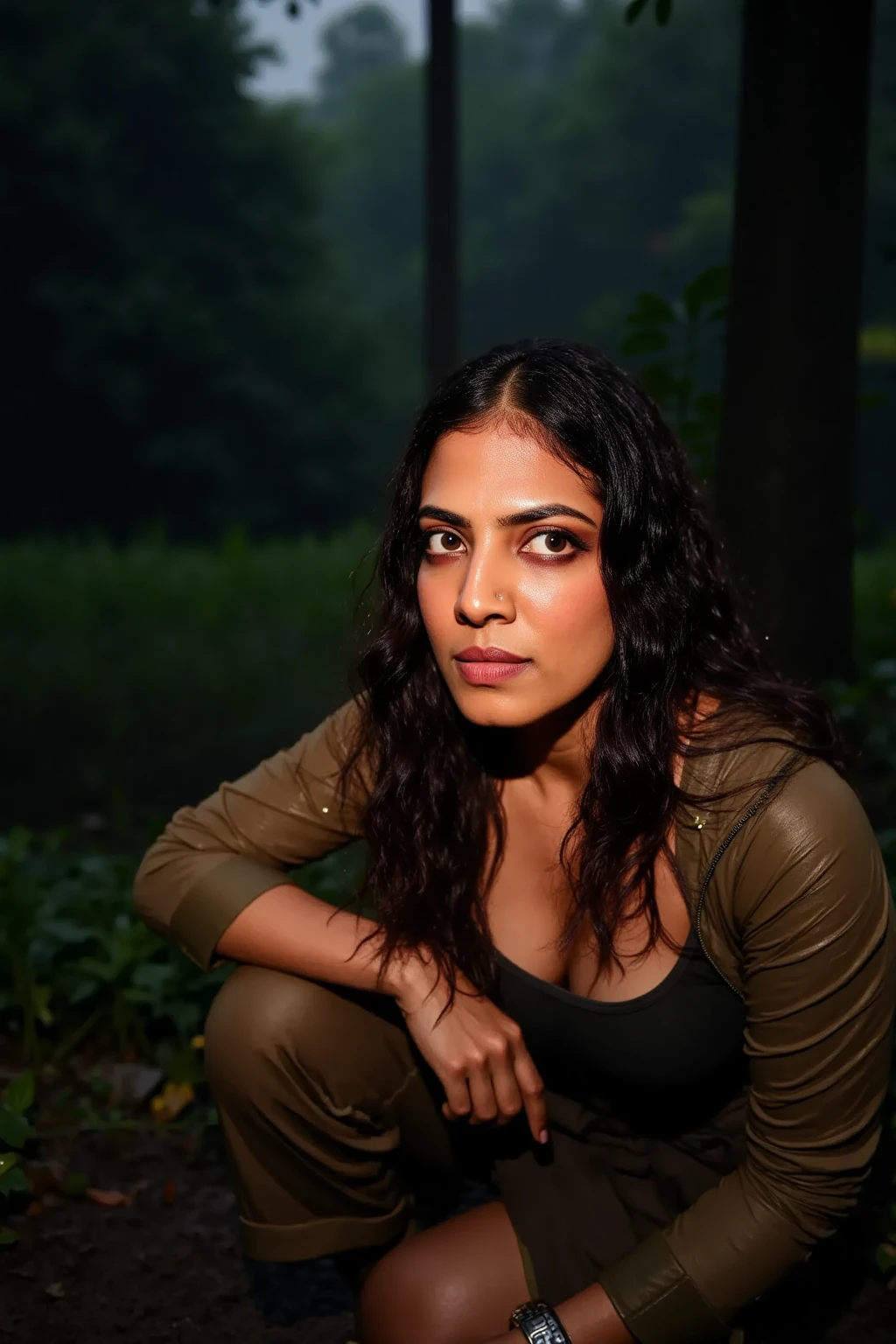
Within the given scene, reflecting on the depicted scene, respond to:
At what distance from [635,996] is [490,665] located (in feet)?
1.82

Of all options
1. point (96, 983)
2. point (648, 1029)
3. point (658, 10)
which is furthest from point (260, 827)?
point (658, 10)

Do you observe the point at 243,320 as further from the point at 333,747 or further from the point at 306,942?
the point at 306,942

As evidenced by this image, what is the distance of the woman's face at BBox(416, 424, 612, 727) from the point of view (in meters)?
1.91

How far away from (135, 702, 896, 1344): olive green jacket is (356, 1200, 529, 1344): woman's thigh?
0.27 meters

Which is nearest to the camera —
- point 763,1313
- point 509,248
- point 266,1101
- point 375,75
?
point 266,1101

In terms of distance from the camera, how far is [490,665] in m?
1.93

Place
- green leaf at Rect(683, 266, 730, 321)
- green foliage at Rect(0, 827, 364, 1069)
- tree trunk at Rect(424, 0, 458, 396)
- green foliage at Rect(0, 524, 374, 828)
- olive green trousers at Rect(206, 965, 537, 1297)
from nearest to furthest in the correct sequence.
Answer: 1. olive green trousers at Rect(206, 965, 537, 1297)
2. green foliage at Rect(0, 827, 364, 1069)
3. green leaf at Rect(683, 266, 730, 321)
4. green foliage at Rect(0, 524, 374, 828)
5. tree trunk at Rect(424, 0, 458, 396)

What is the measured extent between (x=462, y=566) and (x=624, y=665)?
0.28 m

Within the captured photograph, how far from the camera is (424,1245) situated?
84.4 inches

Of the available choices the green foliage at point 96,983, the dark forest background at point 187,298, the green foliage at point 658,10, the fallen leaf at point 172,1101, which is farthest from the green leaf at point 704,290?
the dark forest background at point 187,298

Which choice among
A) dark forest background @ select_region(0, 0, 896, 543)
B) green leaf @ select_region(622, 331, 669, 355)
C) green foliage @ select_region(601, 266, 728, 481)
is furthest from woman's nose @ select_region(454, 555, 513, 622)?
dark forest background @ select_region(0, 0, 896, 543)

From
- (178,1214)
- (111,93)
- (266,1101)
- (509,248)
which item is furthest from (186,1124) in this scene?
(509,248)

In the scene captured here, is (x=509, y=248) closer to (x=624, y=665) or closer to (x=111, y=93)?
(x=111, y=93)

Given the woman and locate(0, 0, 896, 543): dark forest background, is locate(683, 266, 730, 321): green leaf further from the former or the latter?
locate(0, 0, 896, 543): dark forest background
